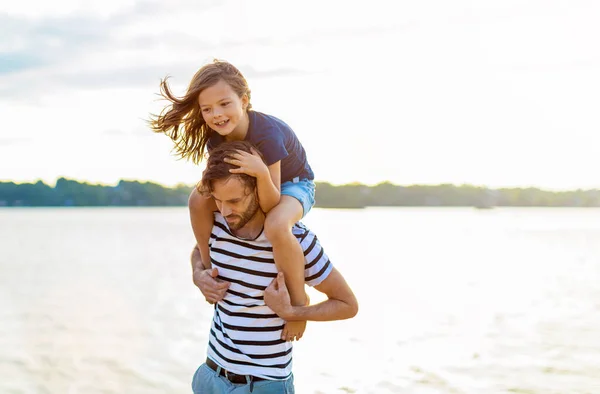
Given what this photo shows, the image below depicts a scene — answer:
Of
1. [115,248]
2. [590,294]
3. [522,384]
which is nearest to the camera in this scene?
[522,384]

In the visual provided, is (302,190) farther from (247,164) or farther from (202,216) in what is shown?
(247,164)

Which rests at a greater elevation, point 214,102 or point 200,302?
point 214,102

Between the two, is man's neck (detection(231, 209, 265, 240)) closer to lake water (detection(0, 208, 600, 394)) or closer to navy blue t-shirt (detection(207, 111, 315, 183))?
navy blue t-shirt (detection(207, 111, 315, 183))

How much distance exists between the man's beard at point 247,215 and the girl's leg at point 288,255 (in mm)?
68

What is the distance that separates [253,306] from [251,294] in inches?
1.7

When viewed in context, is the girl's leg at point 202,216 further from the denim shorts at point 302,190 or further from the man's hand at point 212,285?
the denim shorts at point 302,190

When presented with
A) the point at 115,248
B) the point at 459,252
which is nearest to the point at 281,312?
the point at 459,252

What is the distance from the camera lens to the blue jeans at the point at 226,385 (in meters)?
2.60

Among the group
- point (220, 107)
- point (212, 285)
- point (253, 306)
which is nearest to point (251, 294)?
point (253, 306)

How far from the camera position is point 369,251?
28.5 m

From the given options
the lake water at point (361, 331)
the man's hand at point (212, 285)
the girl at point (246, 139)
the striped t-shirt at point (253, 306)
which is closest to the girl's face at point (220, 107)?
the girl at point (246, 139)

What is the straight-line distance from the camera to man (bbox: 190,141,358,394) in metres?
2.55

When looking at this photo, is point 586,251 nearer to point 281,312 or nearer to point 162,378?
point 162,378

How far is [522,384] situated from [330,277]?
688cm
